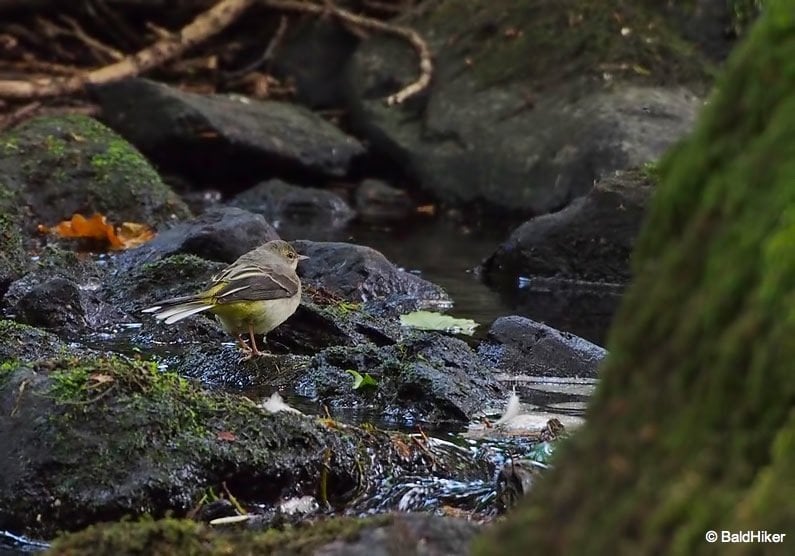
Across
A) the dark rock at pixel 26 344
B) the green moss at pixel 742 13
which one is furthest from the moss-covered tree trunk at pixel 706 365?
the green moss at pixel 742 13

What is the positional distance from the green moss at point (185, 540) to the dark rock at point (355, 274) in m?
7.13

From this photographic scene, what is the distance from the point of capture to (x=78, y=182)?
43.6 ft

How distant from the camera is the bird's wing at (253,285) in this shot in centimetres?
770

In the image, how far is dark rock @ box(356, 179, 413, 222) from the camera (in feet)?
54.9

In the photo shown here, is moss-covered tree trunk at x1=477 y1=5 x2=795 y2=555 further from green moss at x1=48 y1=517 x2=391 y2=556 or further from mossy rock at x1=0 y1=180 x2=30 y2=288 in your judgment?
mossy rock at x1=0 y1=180 x2=30 y2=288

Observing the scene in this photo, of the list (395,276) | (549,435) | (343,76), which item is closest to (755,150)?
(549,435)

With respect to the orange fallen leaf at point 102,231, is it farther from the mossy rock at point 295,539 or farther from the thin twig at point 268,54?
the mossy rock at point 295,539

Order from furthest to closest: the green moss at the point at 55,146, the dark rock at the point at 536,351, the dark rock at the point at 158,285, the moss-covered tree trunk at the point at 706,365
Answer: the green moss at the point at 55,146, the dark rock at the point at 158,285, the dark rock at the point at 536,351, the moss-covered tree trunk at the point at 706,365

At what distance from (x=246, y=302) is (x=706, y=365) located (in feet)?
18.6

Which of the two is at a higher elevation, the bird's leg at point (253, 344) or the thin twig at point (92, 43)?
the bird's leg at point (253, 344)

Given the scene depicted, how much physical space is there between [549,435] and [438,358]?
140 centimetres

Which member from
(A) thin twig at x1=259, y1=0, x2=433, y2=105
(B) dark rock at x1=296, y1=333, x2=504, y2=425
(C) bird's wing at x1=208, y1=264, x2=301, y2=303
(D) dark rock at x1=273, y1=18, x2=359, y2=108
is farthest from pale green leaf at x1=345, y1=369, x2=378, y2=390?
(D) dark rock at x1=273, y1=18, x2=359, y2=108

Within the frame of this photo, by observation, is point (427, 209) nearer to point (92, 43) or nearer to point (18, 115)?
point (92, 43)

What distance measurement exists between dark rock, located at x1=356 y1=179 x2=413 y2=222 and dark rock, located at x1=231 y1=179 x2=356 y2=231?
46 centimetres
